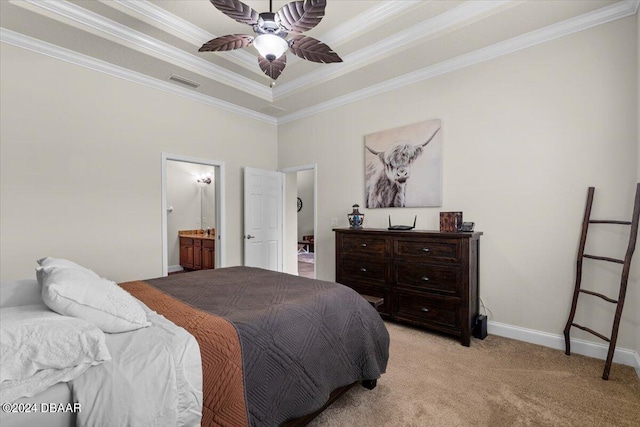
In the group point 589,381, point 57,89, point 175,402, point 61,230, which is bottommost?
point 589,381

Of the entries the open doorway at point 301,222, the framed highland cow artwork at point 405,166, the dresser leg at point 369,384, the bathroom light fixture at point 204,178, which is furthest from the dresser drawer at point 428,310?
the bathroom light fixture at point 204,178

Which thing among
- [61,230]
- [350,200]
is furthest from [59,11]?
[350,200]

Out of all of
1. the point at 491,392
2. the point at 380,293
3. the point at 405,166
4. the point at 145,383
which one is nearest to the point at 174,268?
the point at 380,293

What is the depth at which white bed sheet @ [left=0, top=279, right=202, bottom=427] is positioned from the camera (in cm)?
98

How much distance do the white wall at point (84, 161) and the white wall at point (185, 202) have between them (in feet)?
9.26

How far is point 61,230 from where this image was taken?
3098mm

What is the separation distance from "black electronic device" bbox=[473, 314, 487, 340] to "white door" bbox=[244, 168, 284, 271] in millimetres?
3086

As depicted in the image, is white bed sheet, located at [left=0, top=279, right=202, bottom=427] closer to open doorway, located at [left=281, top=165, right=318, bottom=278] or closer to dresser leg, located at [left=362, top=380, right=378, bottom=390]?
dresser leg, located at [left=362, top=380, right=378, bottom=390]

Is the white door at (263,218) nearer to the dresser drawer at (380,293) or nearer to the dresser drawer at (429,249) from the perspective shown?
the dresser drawer at (380,293)

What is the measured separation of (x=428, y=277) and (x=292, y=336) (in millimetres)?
1972

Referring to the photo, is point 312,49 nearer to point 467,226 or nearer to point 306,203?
point 467,226

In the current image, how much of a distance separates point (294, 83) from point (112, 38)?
207cm

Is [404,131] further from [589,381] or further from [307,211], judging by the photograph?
[307,211]

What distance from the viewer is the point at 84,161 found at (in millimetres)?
3266
